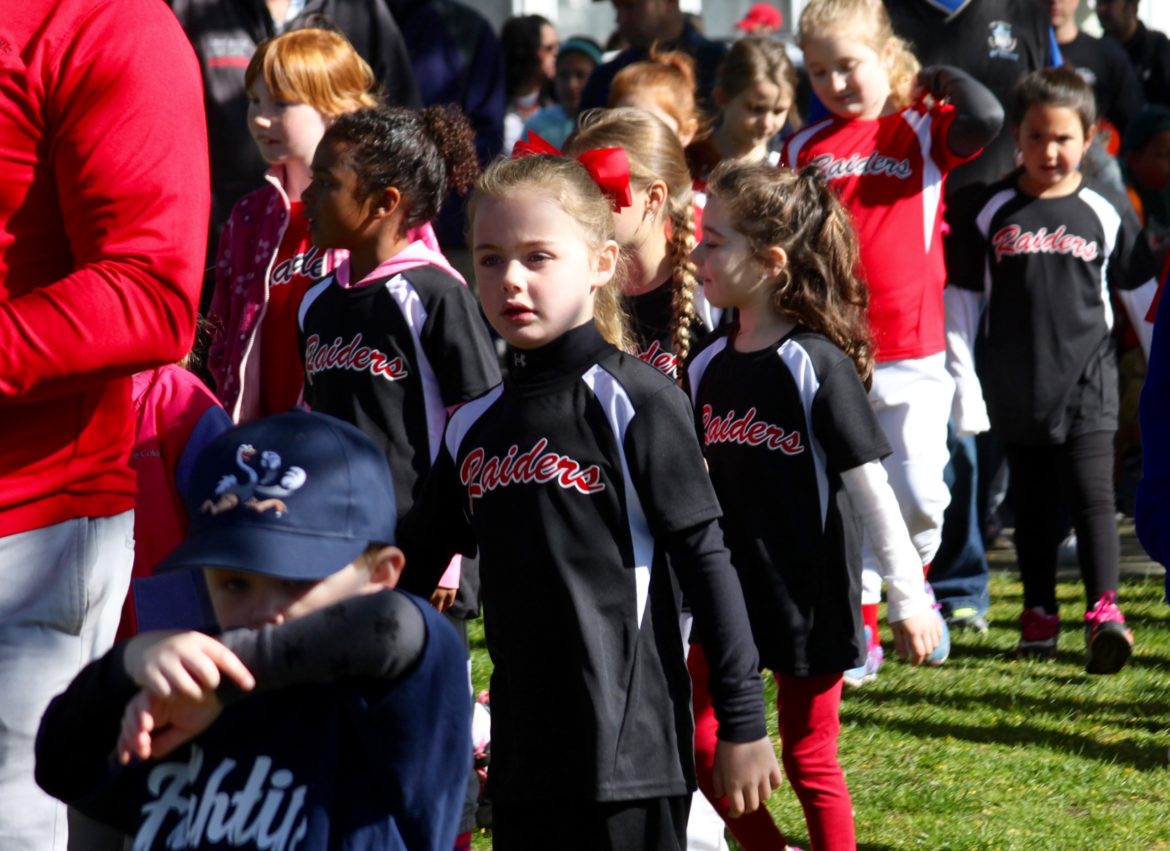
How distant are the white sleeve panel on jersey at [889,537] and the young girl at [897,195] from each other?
189cm

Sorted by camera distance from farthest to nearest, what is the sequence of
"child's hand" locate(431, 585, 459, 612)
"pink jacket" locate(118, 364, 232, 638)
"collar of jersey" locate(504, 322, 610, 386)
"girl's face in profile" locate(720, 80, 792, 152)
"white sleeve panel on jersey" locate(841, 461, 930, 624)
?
"girl's face in profile" locate(720, 80, 792, 152) → "child's hand" locate(431, 585, 459, 612) → "white sleeve panel on jersey" locate(841, 461, 930, 624) → "pink jacket" locate(118, 364, 232, 638) → "collar of jersey" locate(504, 322, 610, 386)

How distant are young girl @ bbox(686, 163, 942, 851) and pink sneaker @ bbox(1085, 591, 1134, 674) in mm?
2131

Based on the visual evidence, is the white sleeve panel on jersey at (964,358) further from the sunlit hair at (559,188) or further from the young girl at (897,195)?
the sunlit hair at (559,188)

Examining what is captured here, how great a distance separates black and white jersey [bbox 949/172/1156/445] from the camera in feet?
20.6

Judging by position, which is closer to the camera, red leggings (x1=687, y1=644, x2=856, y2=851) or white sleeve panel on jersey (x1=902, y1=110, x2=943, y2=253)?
red leggings (x1=687, y1=644, x2=856, y2=851)

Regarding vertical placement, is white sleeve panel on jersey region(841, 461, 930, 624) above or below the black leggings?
above

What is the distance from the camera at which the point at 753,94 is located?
6520 mm

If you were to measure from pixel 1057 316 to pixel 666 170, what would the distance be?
223 cm

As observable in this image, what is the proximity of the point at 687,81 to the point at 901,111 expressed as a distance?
2.80 feet

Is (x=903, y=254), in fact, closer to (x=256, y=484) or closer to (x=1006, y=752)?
(x=1006, y=752)

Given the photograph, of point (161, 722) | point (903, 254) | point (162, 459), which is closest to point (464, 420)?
point (162, 459)

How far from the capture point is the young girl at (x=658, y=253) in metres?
4.35

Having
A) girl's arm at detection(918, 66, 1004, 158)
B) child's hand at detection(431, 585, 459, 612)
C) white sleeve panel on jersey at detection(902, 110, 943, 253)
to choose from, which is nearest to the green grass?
child's hand at detection(431, 585, 459, 612)

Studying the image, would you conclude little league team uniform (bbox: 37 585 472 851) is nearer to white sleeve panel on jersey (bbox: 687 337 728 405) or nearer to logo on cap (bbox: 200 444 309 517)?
logo on cap (bbox: 200 444 309 517)
